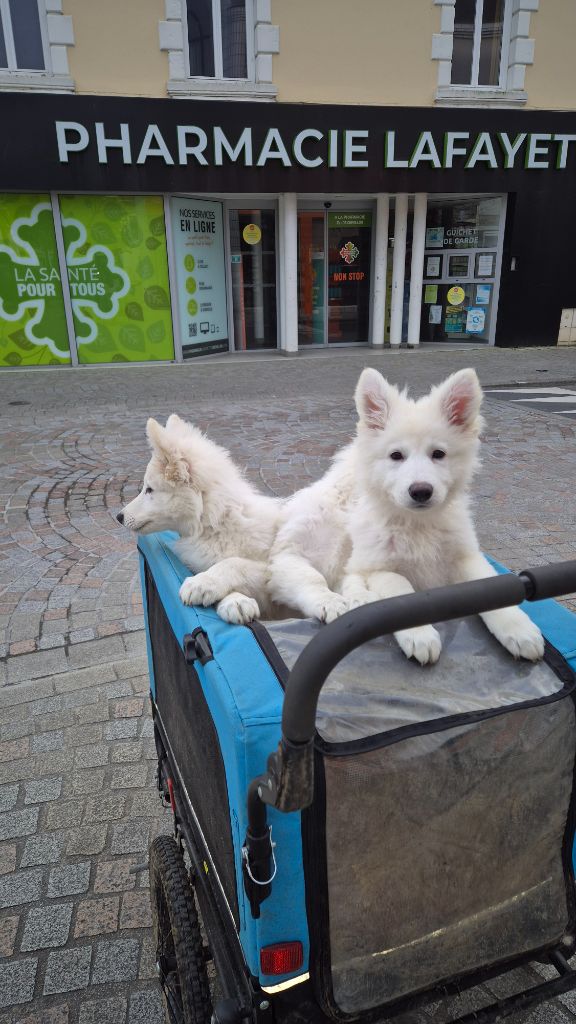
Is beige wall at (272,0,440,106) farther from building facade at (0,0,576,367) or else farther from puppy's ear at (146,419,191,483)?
puppy's ear at (146,419,191,483)

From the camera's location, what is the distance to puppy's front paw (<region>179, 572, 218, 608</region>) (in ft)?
6.82

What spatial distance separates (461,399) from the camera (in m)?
2.35

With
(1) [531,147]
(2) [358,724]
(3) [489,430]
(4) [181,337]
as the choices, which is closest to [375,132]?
(1) [531,147]

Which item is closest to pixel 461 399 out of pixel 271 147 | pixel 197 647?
pixel 197 647

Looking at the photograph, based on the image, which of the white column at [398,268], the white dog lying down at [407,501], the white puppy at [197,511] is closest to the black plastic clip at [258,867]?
the white dog lying down at [407,501]

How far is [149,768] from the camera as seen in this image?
3.50 meters

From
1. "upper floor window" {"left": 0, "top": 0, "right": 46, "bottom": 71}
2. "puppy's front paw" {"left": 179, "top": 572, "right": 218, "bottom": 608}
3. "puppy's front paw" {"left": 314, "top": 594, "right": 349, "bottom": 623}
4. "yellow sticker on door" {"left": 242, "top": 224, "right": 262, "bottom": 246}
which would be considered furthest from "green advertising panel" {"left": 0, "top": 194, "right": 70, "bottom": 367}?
"puppy's front paw" {"left": 314, "top": 594, "right": 349, "bottom": 623}

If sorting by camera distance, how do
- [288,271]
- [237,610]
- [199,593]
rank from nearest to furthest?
1. [237,610]
2. [199,593]
3. [288,271]

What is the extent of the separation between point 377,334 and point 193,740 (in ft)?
56.1

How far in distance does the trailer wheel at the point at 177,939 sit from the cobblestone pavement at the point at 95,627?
222 mm

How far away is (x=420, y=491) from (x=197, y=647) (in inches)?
37.1

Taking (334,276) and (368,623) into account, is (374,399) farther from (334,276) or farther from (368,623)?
(334,276)

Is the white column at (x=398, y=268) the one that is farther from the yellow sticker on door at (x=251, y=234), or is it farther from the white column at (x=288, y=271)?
the yellow sticker on door at (x=251, y=234)

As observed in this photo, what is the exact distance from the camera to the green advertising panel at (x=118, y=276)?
48.8 feet
